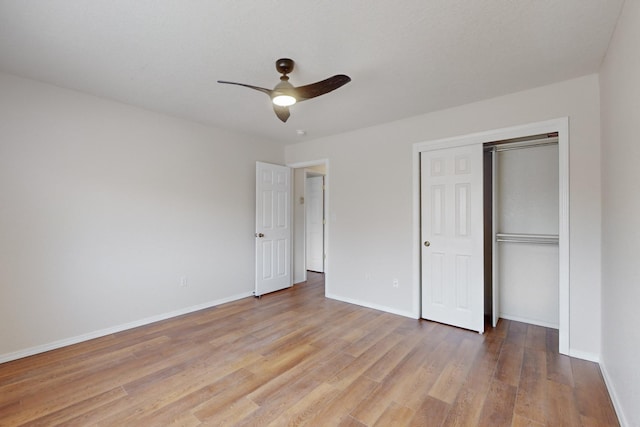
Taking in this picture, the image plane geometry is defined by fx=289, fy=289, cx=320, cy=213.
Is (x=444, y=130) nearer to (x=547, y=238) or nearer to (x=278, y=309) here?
(x=547, y=238)

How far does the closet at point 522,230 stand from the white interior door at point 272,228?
2938mm

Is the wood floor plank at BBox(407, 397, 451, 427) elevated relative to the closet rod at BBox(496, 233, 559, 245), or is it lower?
lower

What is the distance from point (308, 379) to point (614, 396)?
6.87 ft

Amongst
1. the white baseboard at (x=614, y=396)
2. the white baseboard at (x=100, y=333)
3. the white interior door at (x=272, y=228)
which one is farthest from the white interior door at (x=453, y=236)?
the white baseboard at (x=100, y=333)

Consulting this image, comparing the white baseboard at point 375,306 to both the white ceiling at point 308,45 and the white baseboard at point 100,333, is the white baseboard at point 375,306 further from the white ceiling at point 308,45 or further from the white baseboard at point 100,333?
the white ceiling at point 308,45

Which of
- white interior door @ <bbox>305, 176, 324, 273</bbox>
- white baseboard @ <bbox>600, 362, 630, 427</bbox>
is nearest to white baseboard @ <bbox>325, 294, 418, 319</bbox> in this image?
white baseboard @ <bbox>600, 362, 630, 427</bbox>

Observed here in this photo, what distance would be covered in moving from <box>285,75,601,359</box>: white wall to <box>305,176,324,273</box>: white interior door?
1.55 metres

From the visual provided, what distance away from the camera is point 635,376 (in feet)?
5.05

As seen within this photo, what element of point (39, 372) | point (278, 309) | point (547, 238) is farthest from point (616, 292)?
point (39, 372)

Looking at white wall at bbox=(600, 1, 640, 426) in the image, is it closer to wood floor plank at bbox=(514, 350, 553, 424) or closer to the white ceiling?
the white ceiling

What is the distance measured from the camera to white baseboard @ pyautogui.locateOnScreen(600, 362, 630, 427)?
1.73 m

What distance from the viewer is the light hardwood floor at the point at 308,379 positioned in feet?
6.08

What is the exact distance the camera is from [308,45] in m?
2.07

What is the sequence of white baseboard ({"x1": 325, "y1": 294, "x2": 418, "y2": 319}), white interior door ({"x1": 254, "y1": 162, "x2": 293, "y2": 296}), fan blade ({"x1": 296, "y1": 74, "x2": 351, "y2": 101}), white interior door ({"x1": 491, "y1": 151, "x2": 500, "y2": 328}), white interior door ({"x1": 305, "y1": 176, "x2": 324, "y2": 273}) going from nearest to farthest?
1. fan blade ({"x1": 296, "y1": 74, "x2": 351, "y2": 101})
2. white interior door ({"x1": 491, "y1": 151, "x2": 500, "y2": 328})
3. white baseboard ({"x1": 325, "y1": 294, "x2": 418, "y2": 319})
4. white interior door ({"x1": 254, "y1": 162, "x2": 293, "y2": 296})
5. white interior door ({"x1": 305, "y1": 176, "x2": 324, "y2": 273})
